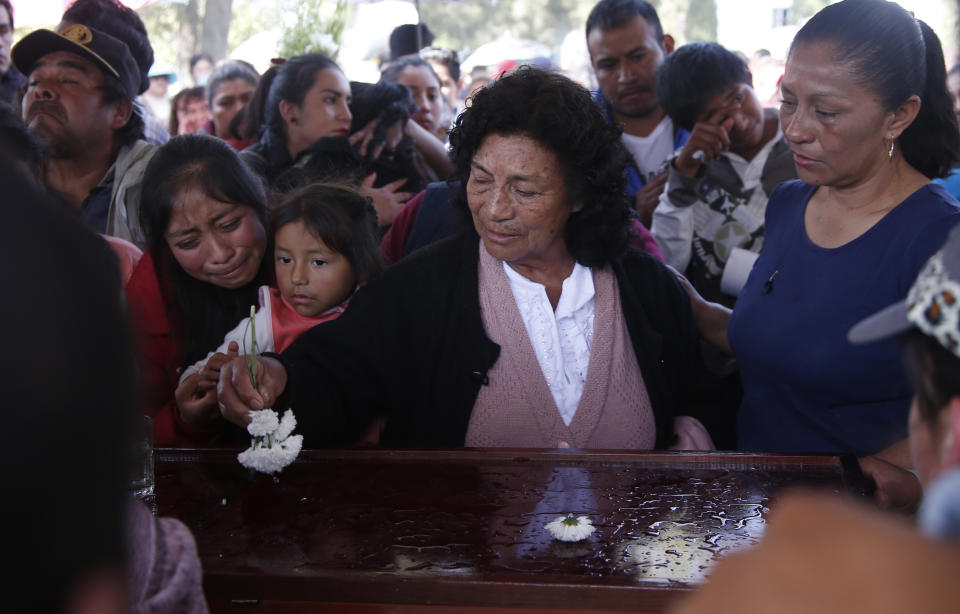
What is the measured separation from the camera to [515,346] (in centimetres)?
243

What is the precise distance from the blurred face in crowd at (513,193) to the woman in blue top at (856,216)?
2.23 feet

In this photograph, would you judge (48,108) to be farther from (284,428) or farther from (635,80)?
(635,80)

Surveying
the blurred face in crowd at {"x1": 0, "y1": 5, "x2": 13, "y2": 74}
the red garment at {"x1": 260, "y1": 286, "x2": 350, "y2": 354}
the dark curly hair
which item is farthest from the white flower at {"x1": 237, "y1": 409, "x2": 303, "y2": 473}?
the blurred face in crowd at {"x1": 0, "y1": 5, "x2": 13, "y2": 74}

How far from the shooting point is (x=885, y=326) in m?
0.86

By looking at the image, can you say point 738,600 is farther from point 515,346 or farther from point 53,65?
point 53,65

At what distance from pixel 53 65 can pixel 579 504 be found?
293 cm

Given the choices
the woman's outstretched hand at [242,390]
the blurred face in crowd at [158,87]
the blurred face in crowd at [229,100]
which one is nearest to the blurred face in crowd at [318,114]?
the blurred face in crowd at [229,100]

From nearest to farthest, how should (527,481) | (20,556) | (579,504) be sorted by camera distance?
(20,556) < (579,504) < (527,481)

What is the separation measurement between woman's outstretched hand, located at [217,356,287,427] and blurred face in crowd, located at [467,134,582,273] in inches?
30.1

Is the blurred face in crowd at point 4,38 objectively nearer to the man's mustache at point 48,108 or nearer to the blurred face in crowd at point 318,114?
the man's mustache at point 48,108

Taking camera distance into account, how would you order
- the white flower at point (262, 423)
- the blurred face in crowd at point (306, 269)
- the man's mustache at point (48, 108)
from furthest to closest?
the man's mustache at point (48, 108) < the blurred face in crowd at point (306, 269) < the white flower at point (262, 423)

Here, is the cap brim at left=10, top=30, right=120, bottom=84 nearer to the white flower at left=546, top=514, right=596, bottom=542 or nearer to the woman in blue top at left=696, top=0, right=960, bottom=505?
the woman in blue top at left=696, top=0, right=960, bottom=505

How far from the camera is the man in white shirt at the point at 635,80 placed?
4.05 metres

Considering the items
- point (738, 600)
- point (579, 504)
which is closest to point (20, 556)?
point (738, 600)
